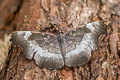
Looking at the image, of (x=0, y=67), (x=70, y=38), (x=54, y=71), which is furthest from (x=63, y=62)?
(x=0, y=67)

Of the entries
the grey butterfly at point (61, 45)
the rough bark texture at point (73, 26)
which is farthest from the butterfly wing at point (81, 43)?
the rough bark texture at point (73, 26)

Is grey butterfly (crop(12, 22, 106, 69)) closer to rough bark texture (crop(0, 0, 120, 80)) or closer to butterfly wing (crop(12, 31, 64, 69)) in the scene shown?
butterfly wing (crop(12, 31, 64, 69))

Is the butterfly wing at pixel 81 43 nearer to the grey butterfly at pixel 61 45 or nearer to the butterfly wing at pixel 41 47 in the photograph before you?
the grey butterfly at pixel 61 45

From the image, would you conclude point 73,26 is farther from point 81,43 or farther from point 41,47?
point 41,47

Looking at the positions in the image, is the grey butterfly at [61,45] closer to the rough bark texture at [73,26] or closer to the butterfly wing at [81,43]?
the butterfly wing at [81,43]

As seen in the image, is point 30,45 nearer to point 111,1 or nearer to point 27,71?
point 27,71

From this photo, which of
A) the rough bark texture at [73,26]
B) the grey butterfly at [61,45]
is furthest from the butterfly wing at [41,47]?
the rough bark texture at [73,26]

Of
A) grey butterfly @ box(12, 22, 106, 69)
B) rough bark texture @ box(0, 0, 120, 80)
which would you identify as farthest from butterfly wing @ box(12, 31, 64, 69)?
rough bark texture @ box(0, 0, 120, 80)
